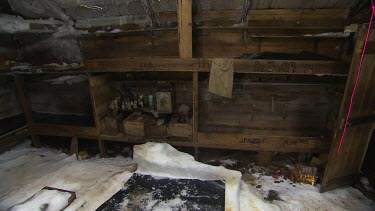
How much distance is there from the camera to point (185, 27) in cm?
372

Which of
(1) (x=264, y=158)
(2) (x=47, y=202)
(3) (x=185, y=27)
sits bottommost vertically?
(1) (x=264, y=158)

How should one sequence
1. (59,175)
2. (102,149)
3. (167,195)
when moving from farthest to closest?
(102,149), (59,175), (167,195)

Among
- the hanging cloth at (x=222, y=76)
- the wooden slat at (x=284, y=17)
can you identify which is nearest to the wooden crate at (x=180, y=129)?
the hanging cloth at (x=222, y=76)

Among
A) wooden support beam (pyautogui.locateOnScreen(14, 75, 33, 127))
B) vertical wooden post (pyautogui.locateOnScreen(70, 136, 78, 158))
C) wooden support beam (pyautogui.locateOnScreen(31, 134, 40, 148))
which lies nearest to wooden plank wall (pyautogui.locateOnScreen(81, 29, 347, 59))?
wooden support beam (pyautogui.locateOnScreen(14, 75, 33, 127))

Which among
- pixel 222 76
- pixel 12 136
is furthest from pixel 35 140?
pixel 222 76

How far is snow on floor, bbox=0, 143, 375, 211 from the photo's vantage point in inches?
117

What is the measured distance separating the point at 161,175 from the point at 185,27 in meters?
2.62

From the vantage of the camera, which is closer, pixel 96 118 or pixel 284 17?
pixel 284 17

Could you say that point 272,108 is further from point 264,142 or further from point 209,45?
point 209,45

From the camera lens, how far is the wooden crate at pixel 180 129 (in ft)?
14.0

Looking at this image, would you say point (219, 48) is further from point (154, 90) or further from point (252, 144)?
point (252, 144)

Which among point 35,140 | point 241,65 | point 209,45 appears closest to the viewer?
point 241,65

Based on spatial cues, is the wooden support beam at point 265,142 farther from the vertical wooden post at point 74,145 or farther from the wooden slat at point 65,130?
the vertical wooden post at point 74,145

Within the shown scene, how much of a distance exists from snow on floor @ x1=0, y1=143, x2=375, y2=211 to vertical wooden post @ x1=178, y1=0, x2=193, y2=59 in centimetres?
177
